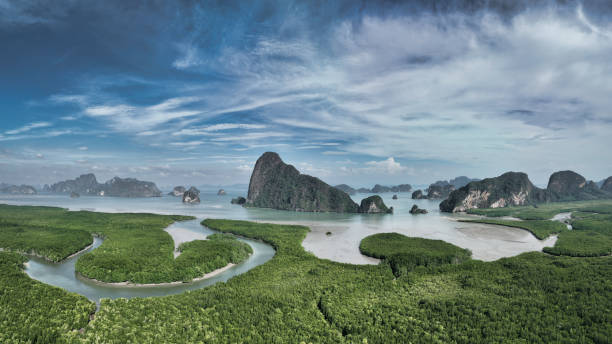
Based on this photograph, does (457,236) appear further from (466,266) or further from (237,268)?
(237,268)

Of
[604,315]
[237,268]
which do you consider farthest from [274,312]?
[604,315]

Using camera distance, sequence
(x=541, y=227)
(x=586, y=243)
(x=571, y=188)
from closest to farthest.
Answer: (x=586, y=243) < (x=541, y=227) < (x=571, y=188)

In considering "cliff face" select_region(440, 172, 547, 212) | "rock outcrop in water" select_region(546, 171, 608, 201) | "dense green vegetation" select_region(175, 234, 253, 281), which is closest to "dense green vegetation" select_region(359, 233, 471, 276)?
"dense green vegetation" select_region(175, 234, 253, 281)

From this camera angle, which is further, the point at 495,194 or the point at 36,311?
the point at 495,194

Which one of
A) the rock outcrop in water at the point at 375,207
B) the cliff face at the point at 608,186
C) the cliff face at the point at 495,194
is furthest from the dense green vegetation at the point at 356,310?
the cliff face at the point at 608,186

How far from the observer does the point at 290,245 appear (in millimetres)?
40438

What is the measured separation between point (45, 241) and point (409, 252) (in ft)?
162

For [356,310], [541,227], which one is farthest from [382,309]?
[541,227]

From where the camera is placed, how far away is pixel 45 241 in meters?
38.9

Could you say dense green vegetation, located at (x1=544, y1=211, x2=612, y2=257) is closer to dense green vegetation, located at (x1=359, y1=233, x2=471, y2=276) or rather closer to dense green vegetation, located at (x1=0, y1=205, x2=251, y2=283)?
dense green vegetation, located at (x1=359, y1=233, x2=471, y2=276)

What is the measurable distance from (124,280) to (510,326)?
30972 millimetres

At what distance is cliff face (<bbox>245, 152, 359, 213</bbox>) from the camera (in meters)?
102

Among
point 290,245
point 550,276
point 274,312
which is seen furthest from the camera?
point 290,245

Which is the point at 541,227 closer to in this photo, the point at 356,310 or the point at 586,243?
the point at 586,243
